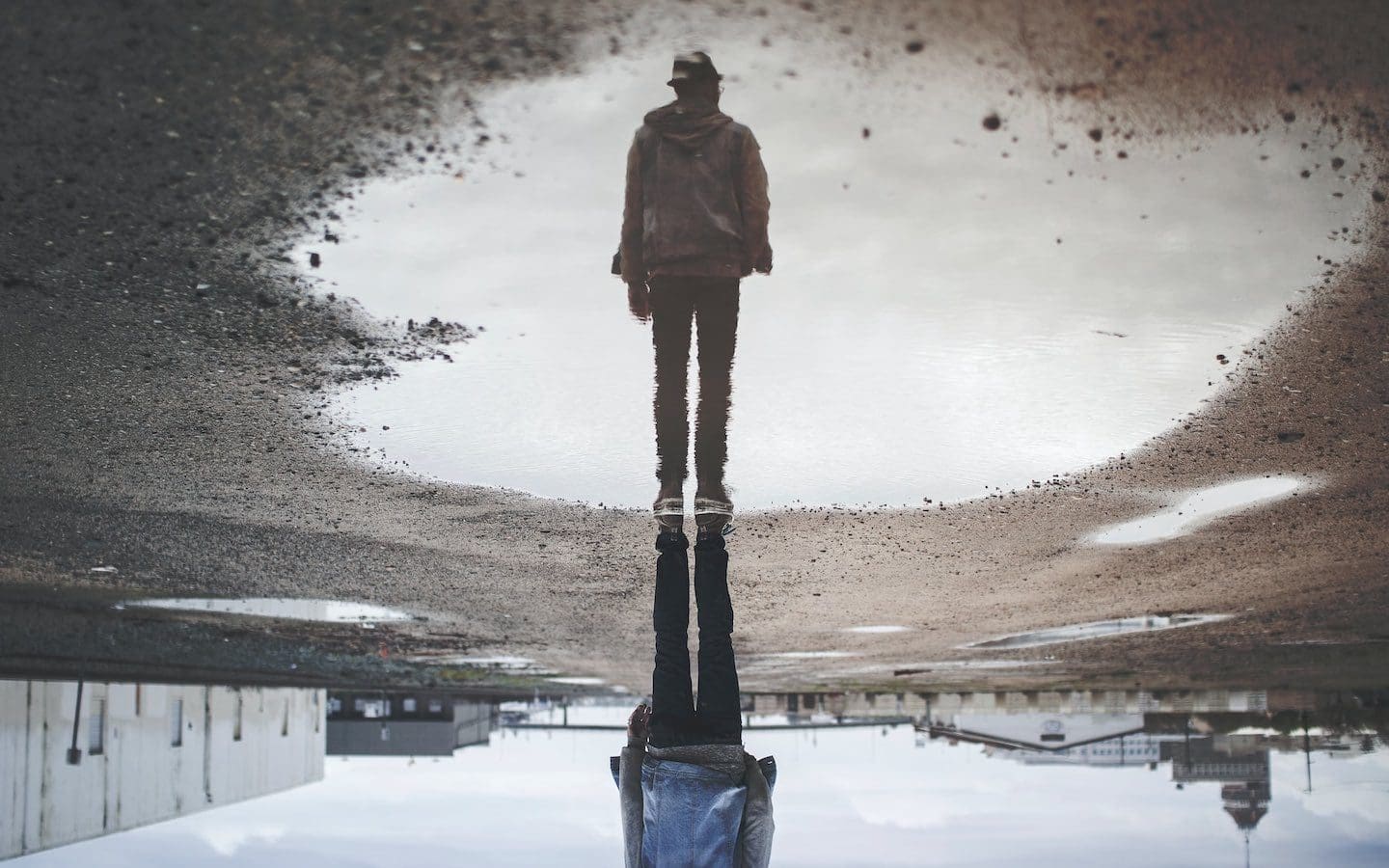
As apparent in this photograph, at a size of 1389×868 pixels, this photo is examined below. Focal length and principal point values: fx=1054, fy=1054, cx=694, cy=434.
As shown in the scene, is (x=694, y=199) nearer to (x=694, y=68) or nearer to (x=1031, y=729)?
(x=694, y=68)

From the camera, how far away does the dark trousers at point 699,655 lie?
2830 mm

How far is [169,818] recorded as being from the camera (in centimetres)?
1398

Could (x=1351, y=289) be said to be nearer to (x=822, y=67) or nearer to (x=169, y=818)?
(x=822, y=67)

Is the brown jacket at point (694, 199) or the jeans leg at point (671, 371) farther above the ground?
the brown jacket at point (694, 199)

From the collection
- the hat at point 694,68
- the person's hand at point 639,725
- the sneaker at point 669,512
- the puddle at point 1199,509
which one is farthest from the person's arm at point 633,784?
the puddle at point 1199,509

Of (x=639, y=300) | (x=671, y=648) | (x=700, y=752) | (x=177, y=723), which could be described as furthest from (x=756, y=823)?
(x=177, y=723)

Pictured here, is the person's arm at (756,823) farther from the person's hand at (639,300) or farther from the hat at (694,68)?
the hat at (694,68)

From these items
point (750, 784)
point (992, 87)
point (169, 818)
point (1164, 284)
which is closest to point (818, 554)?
point (750, 784)

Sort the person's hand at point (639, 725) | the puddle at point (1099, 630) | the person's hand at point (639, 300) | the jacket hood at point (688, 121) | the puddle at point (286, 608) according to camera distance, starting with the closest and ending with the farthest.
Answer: the jacket hood at point (688, 121) < the person's hand at point (639, 300) < the person's hand at point (639, 725) < the puddle at point (286, 608) < the puddle at point (1099, 630)

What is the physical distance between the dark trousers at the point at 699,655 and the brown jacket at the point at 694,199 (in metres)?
0.83

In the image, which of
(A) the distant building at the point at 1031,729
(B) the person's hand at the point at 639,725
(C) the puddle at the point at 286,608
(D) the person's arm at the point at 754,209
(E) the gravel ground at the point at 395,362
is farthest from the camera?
(A) the distant building at the point at 1031,729

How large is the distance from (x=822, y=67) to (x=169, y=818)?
1511 centimetres

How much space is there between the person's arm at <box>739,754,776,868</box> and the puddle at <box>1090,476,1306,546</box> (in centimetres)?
206

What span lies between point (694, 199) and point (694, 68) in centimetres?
39
